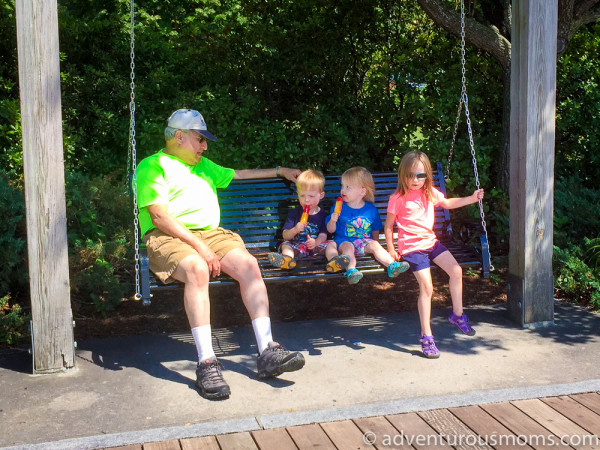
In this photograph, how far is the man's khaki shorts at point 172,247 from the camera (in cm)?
456

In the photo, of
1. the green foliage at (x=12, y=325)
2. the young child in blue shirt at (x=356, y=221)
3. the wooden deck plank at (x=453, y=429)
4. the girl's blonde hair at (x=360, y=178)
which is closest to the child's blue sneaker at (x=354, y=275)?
the young child in blue shirt at (x=356, y=221)

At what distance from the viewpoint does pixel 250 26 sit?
27.2 ft

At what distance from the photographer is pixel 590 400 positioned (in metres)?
4.03

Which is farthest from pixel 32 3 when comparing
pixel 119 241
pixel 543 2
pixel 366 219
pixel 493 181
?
pixel 493 181

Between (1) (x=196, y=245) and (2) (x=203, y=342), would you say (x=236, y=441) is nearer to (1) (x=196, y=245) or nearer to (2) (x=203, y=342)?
(2) (x=203, y=342)

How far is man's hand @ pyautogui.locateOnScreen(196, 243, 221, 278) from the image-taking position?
4.58 m

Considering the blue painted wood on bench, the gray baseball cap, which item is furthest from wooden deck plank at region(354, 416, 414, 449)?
the gray baseball cap

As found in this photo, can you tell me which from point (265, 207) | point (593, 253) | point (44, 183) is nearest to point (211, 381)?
point (44, 183)

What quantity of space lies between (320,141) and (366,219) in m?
2.40

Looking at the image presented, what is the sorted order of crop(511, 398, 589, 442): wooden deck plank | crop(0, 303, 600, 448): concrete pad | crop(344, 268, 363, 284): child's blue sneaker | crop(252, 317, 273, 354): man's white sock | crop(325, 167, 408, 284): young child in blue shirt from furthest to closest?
1. crop(325, 167, 408, 284): young child in blue shirt
2. crop(344, 268, 363, 284): child's blue sneaker
3. crop(252, 317, 273, 354): man's white sock
4. crop(0, 303, 600, 448): concrete pad
5. crop(511, 398, 589, 442): wooden deck plank

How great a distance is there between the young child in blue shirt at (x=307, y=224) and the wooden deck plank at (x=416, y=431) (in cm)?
165

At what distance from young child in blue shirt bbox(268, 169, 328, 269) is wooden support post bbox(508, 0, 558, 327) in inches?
51.8

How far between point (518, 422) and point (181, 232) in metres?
2.15

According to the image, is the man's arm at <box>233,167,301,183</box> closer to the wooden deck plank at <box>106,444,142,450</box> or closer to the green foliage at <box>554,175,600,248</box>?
the wooden deck plank at <box>106,444,142,450</box>
